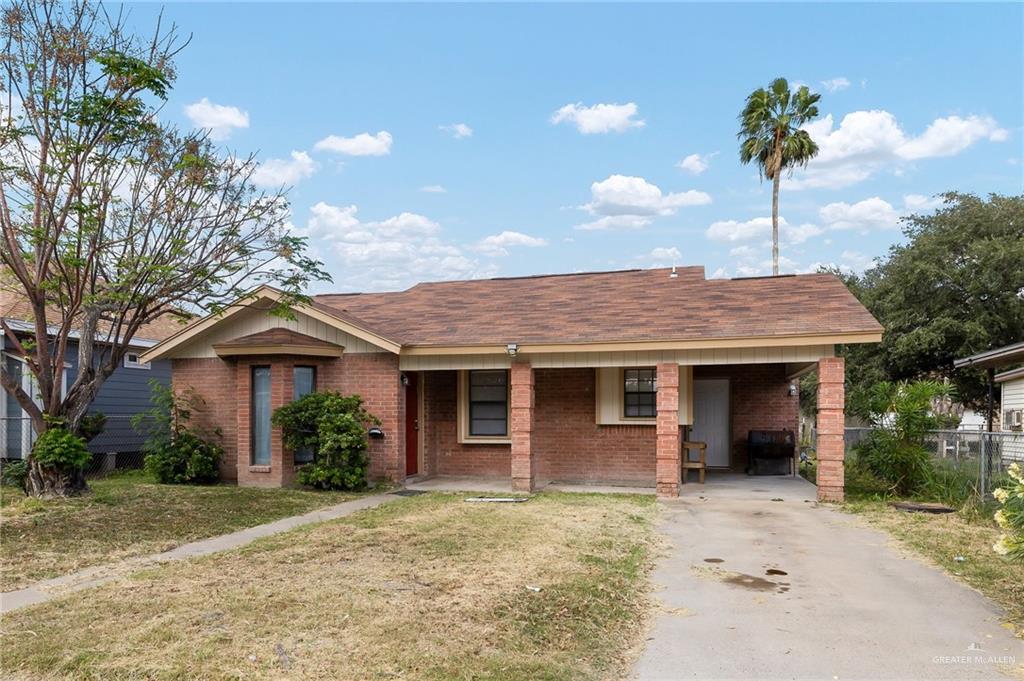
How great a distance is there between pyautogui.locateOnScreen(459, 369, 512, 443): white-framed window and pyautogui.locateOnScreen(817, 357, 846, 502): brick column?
5710 mm

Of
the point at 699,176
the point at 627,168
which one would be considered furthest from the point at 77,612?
the point at 699,176

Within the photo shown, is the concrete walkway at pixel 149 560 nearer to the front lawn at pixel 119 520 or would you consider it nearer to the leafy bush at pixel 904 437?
the front lawn at pixel 119 520

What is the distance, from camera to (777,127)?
31641 millimetres

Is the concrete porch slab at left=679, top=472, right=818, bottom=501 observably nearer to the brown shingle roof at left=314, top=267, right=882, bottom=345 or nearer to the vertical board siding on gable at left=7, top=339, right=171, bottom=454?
the brown shingle roof at left=314, top=267, right=882, bottom=345

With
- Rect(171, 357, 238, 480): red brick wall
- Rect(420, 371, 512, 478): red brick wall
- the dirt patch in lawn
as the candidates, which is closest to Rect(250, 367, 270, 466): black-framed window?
Rect(171, 357, 238, 480): red brick wall

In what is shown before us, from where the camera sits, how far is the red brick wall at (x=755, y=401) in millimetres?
15820

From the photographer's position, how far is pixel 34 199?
10078 millimetres

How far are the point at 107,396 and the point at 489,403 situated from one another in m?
8.93

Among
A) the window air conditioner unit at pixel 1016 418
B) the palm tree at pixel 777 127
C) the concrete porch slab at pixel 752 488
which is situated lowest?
the concrete porch slab at pixel 752 488

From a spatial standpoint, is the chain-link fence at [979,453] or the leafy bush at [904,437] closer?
the chain-link fence at [979,453]

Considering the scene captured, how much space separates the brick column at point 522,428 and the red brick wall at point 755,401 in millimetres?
4942

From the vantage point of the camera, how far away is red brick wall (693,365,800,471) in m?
15.8

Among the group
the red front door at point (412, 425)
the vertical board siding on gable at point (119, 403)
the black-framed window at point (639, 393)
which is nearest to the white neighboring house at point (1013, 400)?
the black-framed window at point (639, 393)

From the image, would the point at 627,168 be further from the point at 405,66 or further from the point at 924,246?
the point at 924,246
